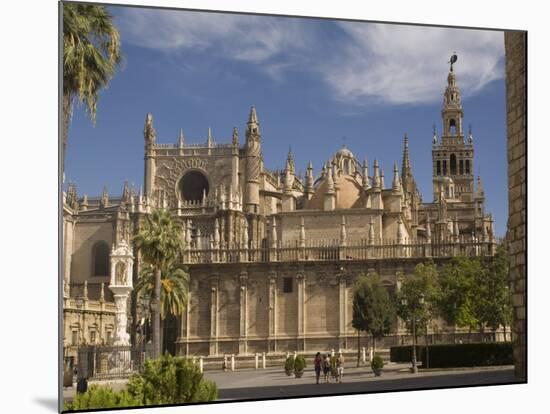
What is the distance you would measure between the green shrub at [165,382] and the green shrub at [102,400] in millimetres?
126

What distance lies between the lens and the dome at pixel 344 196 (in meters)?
33.5

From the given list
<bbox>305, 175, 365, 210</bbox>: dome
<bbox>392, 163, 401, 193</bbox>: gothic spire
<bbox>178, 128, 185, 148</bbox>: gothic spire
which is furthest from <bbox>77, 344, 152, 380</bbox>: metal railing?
<bbox>305, 175, 365, 210</bbox>: dome

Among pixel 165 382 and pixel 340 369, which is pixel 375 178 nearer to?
pixel 340 369

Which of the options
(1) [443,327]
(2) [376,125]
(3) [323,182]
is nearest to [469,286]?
(1) [443,327]

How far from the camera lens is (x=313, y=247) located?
109ft

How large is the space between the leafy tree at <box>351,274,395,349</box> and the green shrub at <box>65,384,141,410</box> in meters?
11.7

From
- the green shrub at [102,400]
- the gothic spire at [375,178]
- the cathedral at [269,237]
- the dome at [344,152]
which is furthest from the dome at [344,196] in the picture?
the green shrub at [102,400]

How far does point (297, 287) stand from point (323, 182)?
16.5 feet

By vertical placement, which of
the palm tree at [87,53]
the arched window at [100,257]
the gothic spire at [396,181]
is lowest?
the arched window at [100,257]

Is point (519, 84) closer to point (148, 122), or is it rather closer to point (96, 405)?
point (148, 122)

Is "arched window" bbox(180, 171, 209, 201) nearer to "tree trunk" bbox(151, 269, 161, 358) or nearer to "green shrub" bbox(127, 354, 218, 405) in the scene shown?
"tree trunk" bbox(151, 269, 161, 358)

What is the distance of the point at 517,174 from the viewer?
56.5ft

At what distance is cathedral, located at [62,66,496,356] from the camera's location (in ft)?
75.0

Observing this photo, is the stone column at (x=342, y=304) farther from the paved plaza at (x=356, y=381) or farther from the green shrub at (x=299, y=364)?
the paved plaza at (x=356, y=381)
